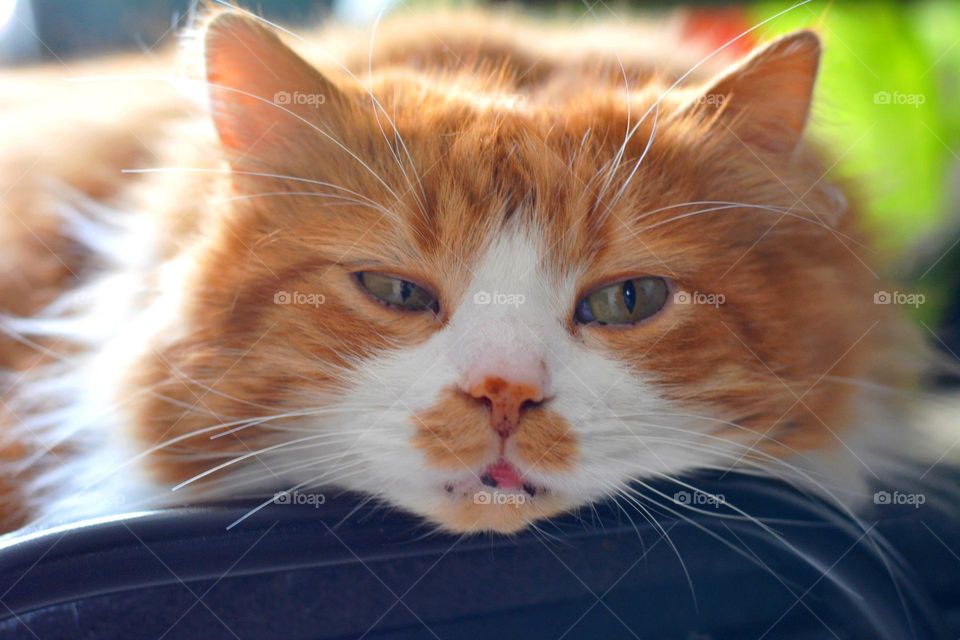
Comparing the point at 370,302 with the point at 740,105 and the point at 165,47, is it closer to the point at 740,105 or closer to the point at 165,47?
the point at 740,105

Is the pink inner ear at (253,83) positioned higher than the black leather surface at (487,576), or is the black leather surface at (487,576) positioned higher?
the pink inner ear at (253,83)

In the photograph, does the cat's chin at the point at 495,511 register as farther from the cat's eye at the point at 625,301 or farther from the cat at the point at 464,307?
the cat's eye at the point at 625,301

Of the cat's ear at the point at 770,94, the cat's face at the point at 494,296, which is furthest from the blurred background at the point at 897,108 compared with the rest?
the cat's face at the point at 494,296

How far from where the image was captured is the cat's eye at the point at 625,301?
1.11 metres

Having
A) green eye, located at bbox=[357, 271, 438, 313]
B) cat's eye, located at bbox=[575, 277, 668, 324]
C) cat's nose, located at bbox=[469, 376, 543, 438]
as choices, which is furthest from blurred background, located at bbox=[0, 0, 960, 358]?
cat's nose, located at bbox=[469, 376, 543, 438]

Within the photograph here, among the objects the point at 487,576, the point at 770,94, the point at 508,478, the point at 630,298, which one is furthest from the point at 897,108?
the point at 487,576

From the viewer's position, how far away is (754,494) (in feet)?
3.21

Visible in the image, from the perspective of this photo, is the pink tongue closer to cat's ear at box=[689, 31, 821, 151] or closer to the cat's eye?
the cat's eye

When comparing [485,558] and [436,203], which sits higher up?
[436,203]

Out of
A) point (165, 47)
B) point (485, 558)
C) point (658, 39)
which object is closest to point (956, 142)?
point (658, 39)

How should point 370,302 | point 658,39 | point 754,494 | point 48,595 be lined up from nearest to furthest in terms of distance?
point 48,595, point 754,494, point 370,302, point 658,39

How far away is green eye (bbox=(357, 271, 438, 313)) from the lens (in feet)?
3.62

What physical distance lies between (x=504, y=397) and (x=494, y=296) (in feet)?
0.48

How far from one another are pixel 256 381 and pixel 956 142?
164 centimetres
